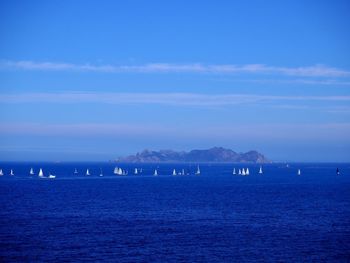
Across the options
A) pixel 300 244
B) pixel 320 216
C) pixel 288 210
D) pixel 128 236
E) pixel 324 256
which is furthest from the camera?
pixel 288 210

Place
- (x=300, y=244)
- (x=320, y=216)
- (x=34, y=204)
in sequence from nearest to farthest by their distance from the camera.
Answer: (x=300, y=244)
(x=320, y=216)
(x=34, y=204)

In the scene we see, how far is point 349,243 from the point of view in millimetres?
57500

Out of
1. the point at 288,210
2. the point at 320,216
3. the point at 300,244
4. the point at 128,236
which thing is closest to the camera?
the point at 300,244

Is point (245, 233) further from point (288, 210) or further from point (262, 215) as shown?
point (288, 210)

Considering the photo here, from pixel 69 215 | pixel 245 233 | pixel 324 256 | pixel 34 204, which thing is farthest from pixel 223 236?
pixel 34 204

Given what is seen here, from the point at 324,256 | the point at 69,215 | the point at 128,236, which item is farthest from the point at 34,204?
the point at 324,256

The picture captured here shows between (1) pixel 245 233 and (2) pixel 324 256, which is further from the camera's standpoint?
(1) pixel 245 233

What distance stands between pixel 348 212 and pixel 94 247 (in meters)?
45.7

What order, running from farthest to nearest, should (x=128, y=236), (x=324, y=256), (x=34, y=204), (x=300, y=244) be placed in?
(x=34, y=204), (x=128, y=236), (x=300, y=244), (x=324, y=256)

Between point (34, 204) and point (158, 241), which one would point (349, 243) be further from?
point (34, 204)

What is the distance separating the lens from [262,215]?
265 ft

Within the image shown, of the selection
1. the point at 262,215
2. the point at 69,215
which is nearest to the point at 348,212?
the point at 262,215

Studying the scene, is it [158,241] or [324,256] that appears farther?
[158,241]

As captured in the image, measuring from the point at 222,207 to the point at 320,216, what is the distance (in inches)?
728
